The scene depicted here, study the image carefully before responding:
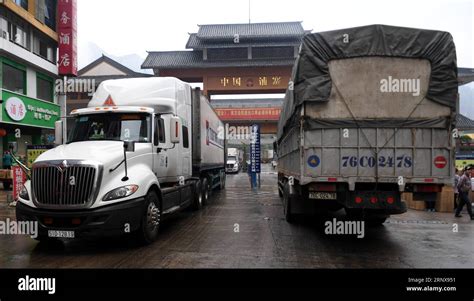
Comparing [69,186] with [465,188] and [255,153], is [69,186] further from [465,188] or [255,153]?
[255,153]

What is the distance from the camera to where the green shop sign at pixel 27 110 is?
1791cm

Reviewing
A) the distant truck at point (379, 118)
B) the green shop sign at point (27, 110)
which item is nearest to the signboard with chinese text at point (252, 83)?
the green shop sign at point (27, 110)

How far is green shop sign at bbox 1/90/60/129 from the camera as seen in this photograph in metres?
17.9

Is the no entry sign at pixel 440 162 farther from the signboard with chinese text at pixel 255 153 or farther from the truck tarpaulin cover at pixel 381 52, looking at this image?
the signboard with chinese text at pixel 255 153

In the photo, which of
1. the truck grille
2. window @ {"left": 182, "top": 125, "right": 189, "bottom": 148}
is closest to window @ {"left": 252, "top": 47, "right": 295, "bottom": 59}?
window @ {"left": 182, "top": 125, "right": 189, "bottom": 148}

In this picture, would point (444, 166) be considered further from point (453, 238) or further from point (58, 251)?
point (58, 251)

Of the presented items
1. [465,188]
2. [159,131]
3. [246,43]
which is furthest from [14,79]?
[465,188]

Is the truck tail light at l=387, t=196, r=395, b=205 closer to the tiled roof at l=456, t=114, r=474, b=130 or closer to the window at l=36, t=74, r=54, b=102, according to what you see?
the window at l=36, t=74, r=54, b=102

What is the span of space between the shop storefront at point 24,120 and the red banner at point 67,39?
272cm

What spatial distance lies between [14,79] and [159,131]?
17.8 meters

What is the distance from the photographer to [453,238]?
729cm

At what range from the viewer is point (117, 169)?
5797mm
